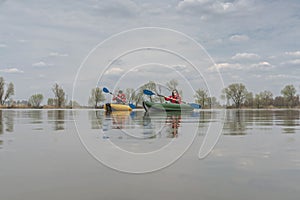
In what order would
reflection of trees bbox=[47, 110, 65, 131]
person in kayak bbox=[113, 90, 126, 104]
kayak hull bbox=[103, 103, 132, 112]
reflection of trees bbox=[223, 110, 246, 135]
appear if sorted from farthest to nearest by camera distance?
person in kayak bbox=[113, 90, 126, 104]
kayak hull bbox=[103, 103, 132, 112]
reflection of trees bbox=[47, 110, 65, 131]
reflection of trees bbox=[223, 110, 246, 135]

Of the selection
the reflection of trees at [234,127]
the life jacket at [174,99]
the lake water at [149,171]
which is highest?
the life jacket at [174,99]

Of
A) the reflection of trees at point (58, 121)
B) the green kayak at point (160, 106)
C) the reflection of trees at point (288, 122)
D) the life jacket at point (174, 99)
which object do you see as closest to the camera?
the reflection of trees at point (288, 122)

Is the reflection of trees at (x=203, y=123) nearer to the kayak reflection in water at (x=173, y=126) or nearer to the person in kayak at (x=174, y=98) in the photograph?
the kayak reflection in water at (x=173, y=126)

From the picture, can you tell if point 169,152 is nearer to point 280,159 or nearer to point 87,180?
point 280,159

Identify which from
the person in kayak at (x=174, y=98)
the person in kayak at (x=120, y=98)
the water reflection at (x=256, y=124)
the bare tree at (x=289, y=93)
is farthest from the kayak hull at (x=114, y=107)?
the bare tree at (x=289, y=93)

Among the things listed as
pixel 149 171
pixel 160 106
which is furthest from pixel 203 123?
pixel 160 106

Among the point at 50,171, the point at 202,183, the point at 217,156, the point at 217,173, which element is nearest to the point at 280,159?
the point at 217,156

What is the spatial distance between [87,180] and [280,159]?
159 inches

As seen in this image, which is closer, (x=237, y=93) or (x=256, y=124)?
(x=256, y=124)

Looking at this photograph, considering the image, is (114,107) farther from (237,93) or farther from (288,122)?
(237,93)

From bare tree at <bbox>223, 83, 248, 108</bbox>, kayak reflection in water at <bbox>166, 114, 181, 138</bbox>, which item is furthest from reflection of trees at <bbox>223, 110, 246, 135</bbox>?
bare tree at <bbox>223, 83, 248, 108</bbox>

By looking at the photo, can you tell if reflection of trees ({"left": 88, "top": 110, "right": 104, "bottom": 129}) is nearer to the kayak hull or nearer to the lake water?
the lake water

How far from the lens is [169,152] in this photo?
713cm

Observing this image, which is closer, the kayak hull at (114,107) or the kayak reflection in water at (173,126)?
the kayak reflection in water at (173,126)
